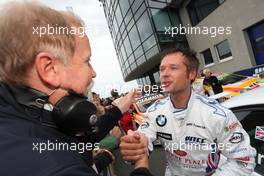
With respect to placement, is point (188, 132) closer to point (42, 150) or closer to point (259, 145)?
point (259, 145)

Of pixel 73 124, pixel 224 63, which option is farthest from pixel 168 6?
pixel 73 124

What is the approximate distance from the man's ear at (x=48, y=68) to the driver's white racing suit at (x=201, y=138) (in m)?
1.25

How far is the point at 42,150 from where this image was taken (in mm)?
801

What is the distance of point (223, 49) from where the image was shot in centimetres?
1462

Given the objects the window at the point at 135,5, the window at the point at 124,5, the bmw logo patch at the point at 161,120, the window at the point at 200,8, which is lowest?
the bmw logo patch at the point at 161,120

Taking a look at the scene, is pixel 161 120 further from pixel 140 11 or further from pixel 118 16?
pixel 118 16

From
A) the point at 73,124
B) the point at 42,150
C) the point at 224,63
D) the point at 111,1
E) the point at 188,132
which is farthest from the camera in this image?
the point at 111,1

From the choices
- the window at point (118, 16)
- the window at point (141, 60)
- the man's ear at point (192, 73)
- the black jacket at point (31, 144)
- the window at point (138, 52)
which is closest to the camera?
the black jacket at point (31, 144)

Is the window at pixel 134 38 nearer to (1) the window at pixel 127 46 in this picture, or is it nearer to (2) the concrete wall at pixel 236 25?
(1) the window at pixel 127 46

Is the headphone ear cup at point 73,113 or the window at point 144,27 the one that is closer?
the headphone ear cup at point 73,113

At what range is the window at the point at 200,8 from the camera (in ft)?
47.5

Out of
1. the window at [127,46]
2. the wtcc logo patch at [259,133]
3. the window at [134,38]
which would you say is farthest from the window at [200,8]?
the wtcc logo patch at [259,133]

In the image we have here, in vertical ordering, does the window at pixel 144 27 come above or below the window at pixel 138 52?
above

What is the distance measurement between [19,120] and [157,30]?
17.9 meters
